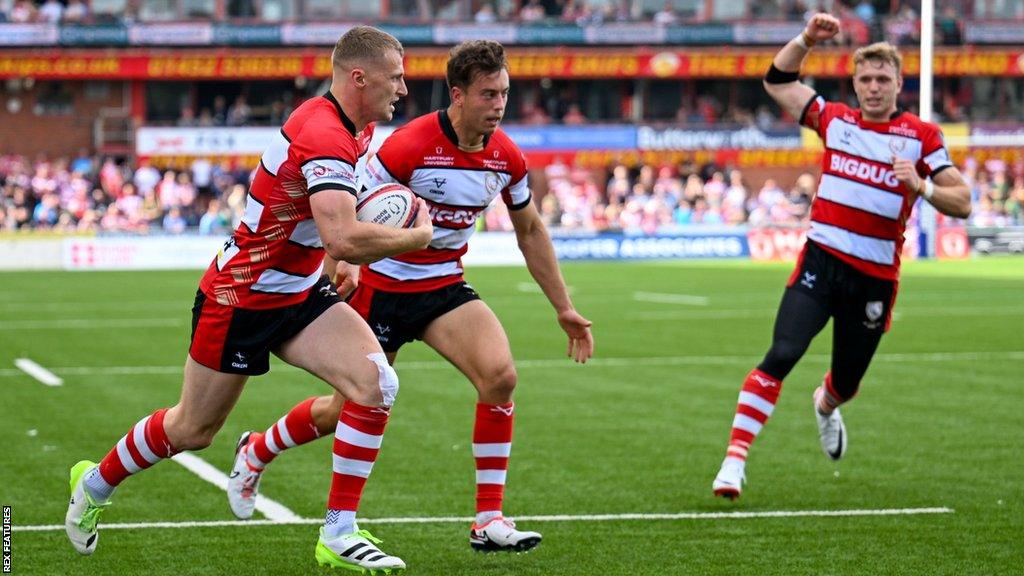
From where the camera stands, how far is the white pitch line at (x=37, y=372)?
47.3ft

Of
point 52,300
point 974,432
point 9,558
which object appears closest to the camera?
point 9,558

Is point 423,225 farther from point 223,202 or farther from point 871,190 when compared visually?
point 223,202

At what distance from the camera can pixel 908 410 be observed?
1211 centimetres

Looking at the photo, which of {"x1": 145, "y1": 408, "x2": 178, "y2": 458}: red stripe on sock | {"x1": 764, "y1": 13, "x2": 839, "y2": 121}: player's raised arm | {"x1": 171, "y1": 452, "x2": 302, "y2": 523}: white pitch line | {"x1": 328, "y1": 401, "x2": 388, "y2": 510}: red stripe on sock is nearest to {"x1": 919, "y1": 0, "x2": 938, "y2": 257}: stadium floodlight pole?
{"x1": 764, "y1": 13, "x2": 839, "y2": 121}: player's raised arm

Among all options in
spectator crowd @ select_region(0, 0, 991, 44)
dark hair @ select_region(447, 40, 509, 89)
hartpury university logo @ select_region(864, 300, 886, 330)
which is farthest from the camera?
spectator crowd @ select_region(0, 0, 991, 44)

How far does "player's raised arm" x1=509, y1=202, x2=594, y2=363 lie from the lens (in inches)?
303

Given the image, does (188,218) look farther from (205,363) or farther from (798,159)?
(205,363)

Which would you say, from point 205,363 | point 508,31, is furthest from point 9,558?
point 508,31

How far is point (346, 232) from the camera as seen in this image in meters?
6.07

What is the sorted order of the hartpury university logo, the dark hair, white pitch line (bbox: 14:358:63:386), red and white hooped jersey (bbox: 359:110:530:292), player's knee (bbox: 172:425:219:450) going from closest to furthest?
player's knee (bbox: 172:425:219:450), the dark hair, red and white hooped jersey (bbox: 359:110:530:292), the hartpury university logo, white pitch line (bbox: 14:358:63:386)

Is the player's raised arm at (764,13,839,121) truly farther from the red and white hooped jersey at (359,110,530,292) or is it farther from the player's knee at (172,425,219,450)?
the player's knee at (172,425,219,450)

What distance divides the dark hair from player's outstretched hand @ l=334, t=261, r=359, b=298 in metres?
1.02

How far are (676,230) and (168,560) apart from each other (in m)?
32.3

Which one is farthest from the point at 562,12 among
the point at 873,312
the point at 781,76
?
the point at 873,312
